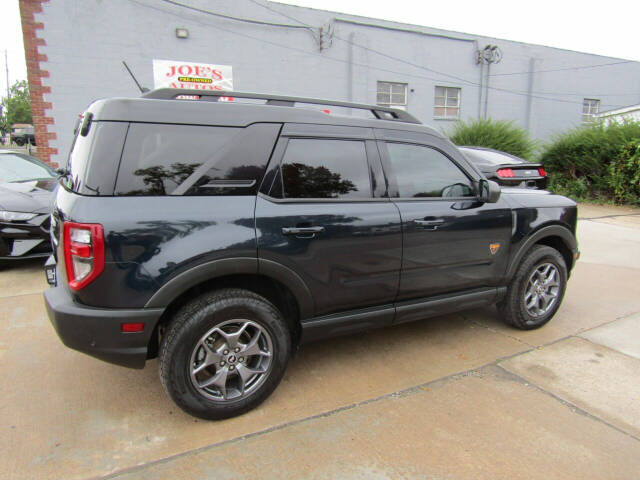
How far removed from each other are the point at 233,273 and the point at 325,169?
3.00ft

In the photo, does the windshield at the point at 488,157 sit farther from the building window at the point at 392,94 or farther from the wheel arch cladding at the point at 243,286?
the building window at the point at 392,94

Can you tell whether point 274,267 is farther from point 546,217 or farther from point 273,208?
point 546,217

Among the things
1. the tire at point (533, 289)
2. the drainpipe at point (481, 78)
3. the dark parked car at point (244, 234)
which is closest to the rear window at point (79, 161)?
the dark parked car at point (244, 234)

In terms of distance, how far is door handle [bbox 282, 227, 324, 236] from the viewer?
248cm

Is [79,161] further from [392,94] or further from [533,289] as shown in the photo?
[392,94]

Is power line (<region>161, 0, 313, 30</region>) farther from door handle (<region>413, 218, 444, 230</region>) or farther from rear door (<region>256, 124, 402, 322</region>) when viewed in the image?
door handle (<region>413, 218, 444, 230</region>)

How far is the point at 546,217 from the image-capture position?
12.0 ft

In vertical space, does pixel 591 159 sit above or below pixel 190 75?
below

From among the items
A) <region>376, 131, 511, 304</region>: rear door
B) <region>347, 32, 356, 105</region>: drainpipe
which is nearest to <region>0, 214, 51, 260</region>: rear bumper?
<region>376, 131, 511, 304</region>: rear door

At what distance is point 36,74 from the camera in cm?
1019

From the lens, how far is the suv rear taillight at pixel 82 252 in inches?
82.6

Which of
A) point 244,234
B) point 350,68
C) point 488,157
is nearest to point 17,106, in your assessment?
point 350,68

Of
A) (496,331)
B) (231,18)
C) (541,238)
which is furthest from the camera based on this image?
(231,18)

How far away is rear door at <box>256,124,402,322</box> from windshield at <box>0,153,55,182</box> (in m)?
5.44
